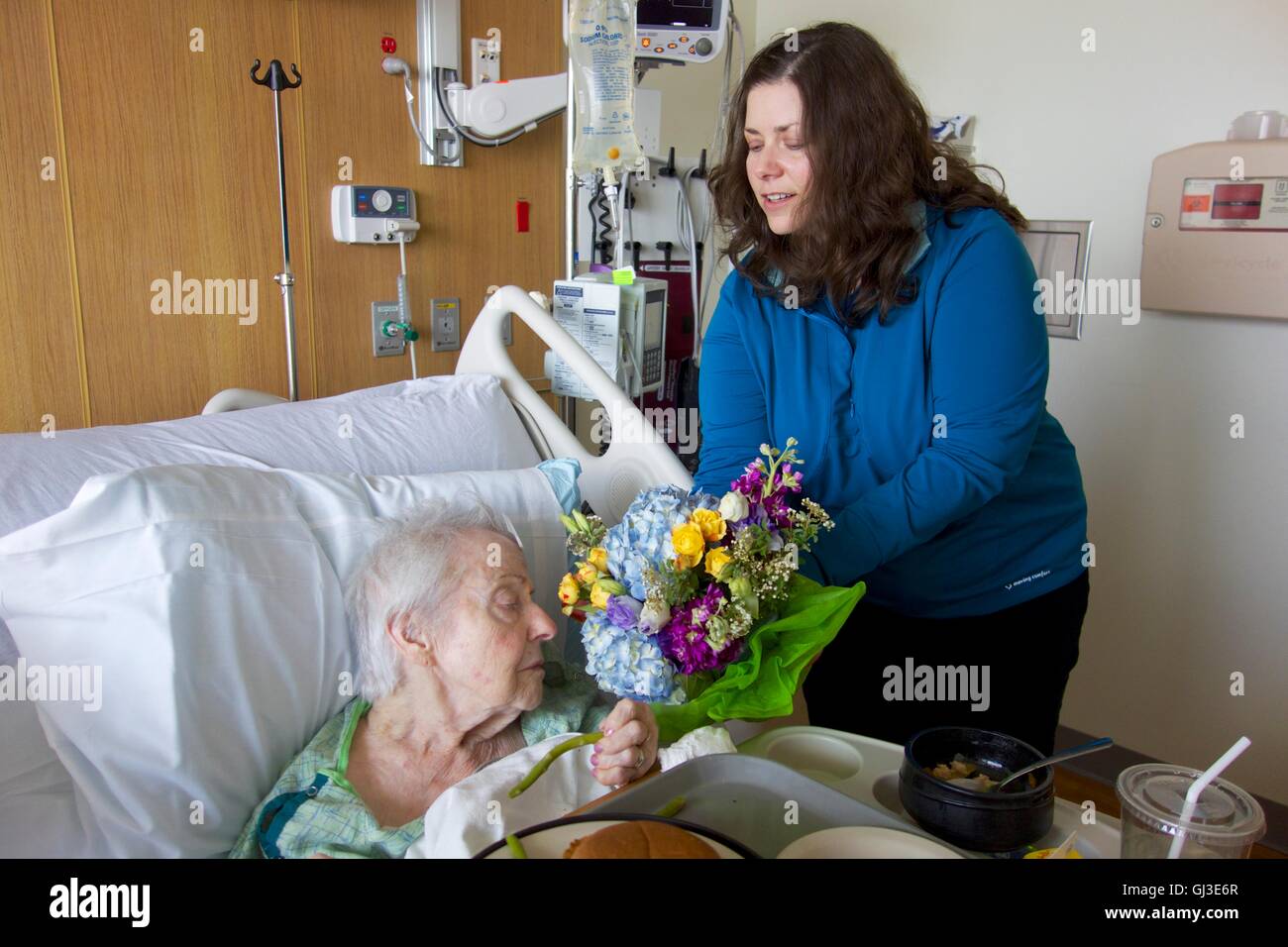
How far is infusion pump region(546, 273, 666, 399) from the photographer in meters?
2.41

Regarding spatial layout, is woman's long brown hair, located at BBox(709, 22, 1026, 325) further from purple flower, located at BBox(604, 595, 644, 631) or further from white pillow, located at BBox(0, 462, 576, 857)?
white pillow, located at BBox(0, 462, 576, 857)

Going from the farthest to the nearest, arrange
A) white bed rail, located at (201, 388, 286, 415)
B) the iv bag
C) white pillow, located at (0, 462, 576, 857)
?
the iv bag → white bed rail, located at (201, 388, 286, 415) → white pillow, located at (0, 462, 576, 857)

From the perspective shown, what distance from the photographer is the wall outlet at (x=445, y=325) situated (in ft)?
10.2

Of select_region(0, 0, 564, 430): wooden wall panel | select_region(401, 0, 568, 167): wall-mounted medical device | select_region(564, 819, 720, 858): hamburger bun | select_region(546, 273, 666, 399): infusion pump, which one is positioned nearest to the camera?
select_region(564, 819, 720, 858): hamburger bun

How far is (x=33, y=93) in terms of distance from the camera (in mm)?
2229

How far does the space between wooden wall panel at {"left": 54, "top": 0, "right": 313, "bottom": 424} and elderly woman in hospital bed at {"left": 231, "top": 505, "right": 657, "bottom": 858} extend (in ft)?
4.52

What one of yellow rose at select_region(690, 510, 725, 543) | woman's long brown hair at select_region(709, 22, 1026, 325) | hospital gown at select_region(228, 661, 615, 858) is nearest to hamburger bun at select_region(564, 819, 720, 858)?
yellow rose at select_region(690, 510, 725, 543)

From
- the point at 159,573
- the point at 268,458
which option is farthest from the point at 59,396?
the point at 159,573

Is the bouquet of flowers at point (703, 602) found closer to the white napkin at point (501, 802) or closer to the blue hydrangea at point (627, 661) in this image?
the blue hydrangea at point (627, 661)

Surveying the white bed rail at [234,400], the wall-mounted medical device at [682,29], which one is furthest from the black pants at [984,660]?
the wall-mounted medical device at [682,29]

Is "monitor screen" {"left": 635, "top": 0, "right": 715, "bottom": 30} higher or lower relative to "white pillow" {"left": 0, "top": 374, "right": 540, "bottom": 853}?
higher

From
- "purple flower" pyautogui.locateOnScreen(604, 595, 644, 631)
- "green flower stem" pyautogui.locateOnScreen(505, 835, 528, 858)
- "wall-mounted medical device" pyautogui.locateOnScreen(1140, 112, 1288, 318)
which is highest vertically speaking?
"wall-mounted medical device" pyautogui.locateOnScreen(1140, 112, 1288, 318)

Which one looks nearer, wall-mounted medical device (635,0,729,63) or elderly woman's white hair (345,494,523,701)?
elderly woman's white hair (345,494,523,701)

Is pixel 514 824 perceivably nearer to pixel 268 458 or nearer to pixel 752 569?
pixel 752 569
